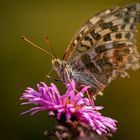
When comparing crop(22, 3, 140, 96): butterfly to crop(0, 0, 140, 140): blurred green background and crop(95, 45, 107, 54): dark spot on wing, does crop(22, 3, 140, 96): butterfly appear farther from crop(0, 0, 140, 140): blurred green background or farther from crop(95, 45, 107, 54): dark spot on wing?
crop(0, 0, 140, 140): blurred green background

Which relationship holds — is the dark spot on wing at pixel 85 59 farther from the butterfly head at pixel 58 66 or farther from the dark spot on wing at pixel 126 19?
the dark spot on wing at pixel 126 19

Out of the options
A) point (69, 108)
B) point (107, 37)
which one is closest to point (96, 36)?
point (107, 37)

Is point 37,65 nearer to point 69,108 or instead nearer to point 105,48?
point 105,48

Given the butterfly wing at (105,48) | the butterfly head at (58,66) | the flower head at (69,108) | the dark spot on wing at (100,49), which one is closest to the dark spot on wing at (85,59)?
the butterfly wing at (105,48)

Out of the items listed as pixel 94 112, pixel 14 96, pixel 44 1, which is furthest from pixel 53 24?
pixel 94 112

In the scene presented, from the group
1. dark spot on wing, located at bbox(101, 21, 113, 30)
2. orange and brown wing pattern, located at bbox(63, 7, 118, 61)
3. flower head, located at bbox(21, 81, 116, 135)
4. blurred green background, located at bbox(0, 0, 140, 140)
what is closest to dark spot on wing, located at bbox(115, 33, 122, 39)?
dark spot on wing, located at bbox(101, 21, 113, 30)

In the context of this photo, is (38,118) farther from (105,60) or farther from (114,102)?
(105,60)

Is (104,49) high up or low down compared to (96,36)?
down
